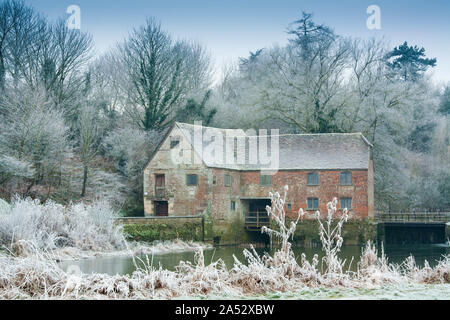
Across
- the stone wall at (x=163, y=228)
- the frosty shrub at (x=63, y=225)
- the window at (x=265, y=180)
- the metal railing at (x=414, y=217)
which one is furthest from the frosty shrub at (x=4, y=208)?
the metal railing at (x=414, y=217)

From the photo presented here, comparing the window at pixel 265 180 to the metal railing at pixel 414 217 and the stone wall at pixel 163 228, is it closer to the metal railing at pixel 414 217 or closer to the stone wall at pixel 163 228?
the stone wall at pixel 163 228

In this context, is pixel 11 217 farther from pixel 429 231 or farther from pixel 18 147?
pixel 429 231

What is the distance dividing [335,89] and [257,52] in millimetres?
21144

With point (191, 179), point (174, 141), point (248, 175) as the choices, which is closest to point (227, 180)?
point (248, 175)

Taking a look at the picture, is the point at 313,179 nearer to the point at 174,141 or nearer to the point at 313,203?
the point at 313,203

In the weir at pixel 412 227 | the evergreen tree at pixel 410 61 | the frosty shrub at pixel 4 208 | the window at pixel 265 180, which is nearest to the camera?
the frosty shrub at pixel 4 208

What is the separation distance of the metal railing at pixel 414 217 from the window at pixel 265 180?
7301 mm

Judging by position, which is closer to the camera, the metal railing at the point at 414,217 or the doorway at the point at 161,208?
the doorway at the point at 161,208

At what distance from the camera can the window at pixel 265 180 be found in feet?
131

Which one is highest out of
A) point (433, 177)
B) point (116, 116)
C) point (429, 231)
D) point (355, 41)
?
point (355, 41)

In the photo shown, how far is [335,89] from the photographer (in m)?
46.3

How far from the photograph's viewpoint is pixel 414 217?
41.5 m
